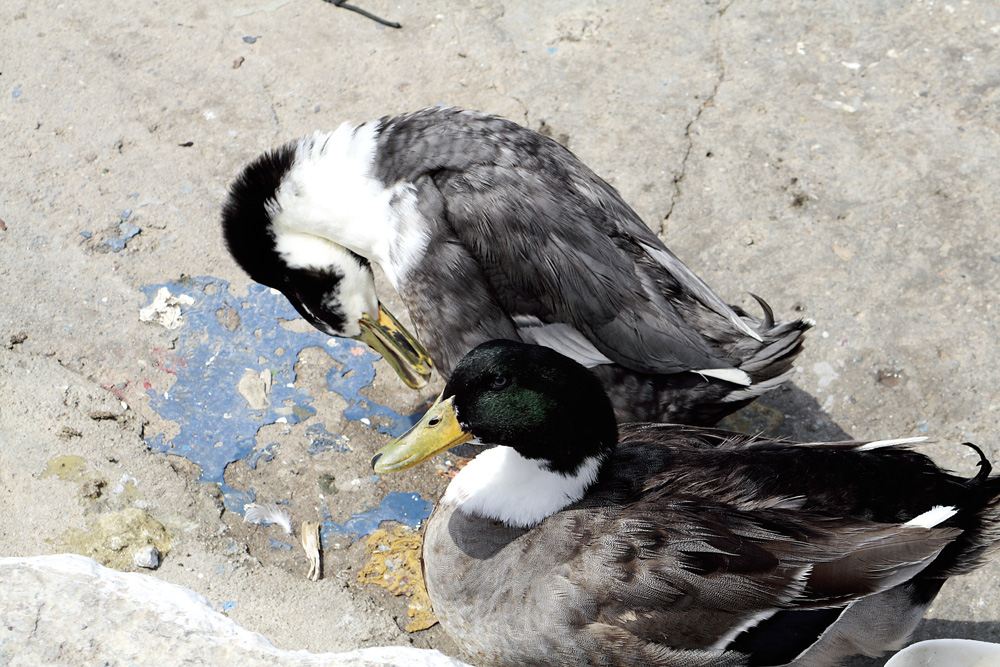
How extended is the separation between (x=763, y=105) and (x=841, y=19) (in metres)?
0.93

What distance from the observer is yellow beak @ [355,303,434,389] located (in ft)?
11.3

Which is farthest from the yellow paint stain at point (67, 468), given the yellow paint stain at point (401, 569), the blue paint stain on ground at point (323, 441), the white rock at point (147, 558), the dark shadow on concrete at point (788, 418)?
the dark shadow on concrete at point (788, 418)

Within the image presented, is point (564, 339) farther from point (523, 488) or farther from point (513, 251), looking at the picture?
point (523, 488)

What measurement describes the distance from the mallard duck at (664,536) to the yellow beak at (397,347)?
0.84m

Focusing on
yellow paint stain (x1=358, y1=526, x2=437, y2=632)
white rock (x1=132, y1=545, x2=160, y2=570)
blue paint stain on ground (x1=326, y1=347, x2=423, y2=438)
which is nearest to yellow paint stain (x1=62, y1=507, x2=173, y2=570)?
white rock (x1=132, y1=545, x2=160, y2=570)

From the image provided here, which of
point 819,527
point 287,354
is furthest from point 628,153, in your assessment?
point 819,527

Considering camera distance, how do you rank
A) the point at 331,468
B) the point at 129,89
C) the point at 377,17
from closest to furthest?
the point at 331,468, the point at 129,89, the point at 377,17

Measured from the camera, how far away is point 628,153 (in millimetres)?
4414

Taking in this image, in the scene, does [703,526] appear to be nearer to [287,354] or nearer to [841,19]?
[287,354]

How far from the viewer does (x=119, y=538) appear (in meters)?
3.03

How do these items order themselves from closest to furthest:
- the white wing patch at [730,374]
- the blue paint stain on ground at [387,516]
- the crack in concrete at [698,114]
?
the white wing patch at [730,374] < the blue paint stain on ground at [387,516] < the crack in concrete at [698,114]

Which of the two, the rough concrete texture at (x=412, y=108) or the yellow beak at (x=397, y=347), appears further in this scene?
the yellow beak at (x=397, y=347)

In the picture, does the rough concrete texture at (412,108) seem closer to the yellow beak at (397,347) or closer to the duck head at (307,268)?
the yellow beak at (397,347)

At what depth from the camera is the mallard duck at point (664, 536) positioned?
7.64 feet
